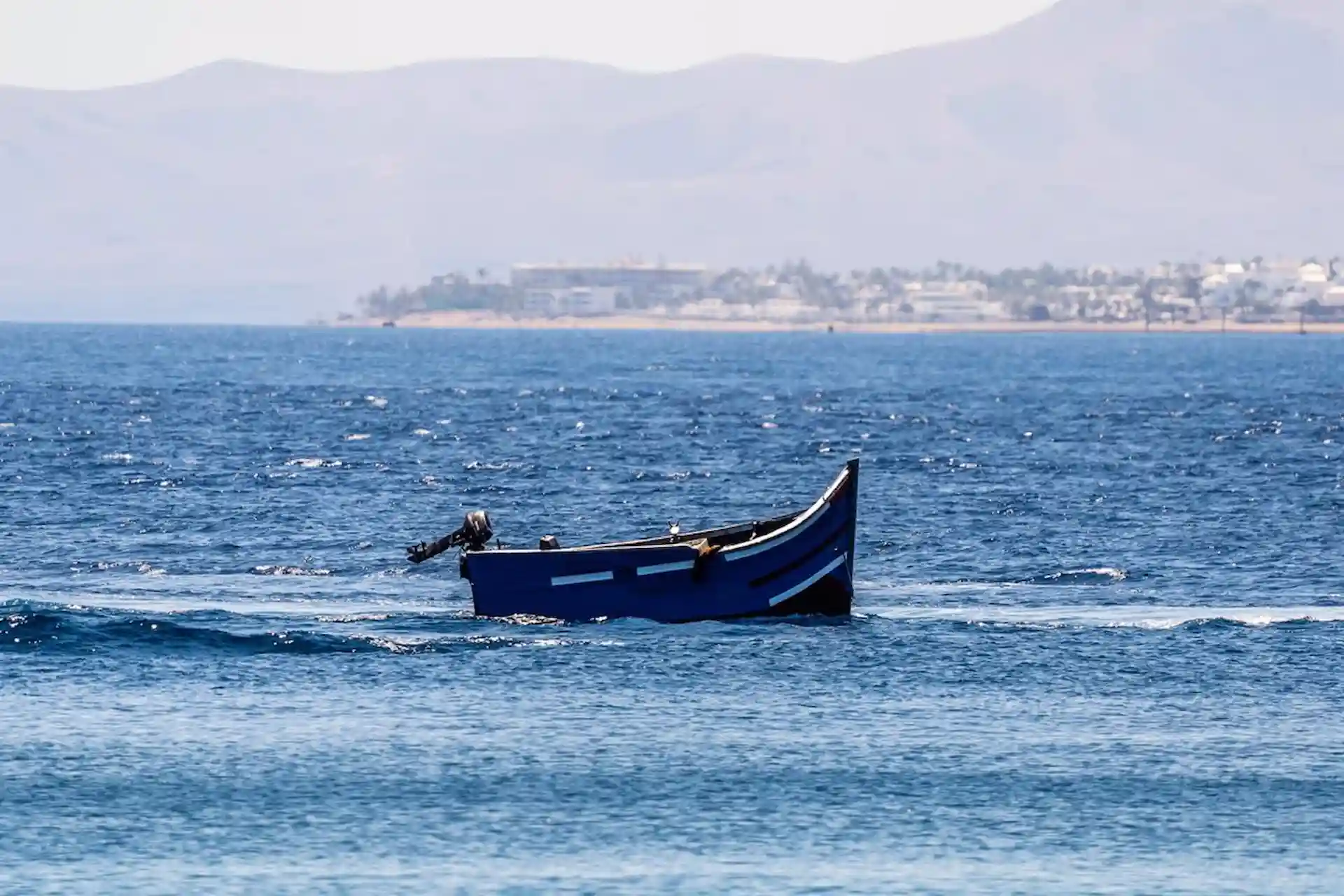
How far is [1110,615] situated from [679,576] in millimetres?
9414

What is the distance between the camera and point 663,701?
37938 mm

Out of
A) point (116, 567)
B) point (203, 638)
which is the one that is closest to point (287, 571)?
point (116, 567)

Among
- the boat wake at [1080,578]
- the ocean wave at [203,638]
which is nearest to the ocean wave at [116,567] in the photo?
the ocean wave at [203,638]

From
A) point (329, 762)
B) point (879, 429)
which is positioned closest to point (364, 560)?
point (329, 762)

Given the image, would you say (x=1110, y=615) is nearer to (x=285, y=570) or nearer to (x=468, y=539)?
(x=468, y=539)

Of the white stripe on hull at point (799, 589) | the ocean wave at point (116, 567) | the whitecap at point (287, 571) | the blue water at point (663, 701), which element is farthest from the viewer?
the whitecap at point (287, 571)

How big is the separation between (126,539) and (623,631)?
2149 centimetres

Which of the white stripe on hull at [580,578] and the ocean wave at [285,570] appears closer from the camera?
the white stripe on hull at [580,578]

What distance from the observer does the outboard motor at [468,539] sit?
46.8 metres

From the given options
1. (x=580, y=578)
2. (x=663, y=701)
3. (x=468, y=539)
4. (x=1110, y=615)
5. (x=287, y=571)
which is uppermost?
(x=468, y=539)

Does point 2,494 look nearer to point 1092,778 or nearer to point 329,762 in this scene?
point 329,762

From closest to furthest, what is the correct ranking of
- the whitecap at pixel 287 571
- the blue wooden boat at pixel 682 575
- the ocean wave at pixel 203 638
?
the ocean wave at pixel 203 638 → the blue wooden boat at pixel 682 575 → the whitecap at pixel 287 571

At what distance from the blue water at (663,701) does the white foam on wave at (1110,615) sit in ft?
0.46

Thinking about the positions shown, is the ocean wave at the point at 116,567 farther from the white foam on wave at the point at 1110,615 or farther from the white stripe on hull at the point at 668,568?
the white foam on wave at the point at 1110,615
